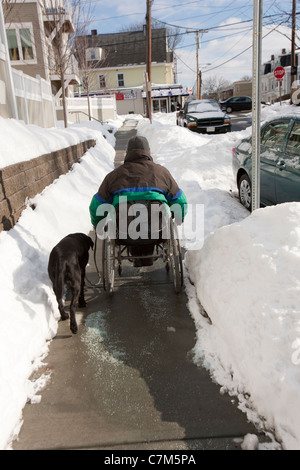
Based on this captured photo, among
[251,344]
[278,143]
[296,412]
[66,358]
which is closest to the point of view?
[296,412]

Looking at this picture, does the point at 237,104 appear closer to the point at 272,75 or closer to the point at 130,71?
the point at 130,71

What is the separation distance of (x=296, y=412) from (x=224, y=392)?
0.65m

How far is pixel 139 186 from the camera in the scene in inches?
151

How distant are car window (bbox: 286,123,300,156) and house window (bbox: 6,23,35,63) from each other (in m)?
21.6

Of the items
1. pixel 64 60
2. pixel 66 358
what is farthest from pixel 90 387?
pixel 64 60

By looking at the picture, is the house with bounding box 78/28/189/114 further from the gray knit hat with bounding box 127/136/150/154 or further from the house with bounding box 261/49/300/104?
the gray knit hat with bounding box 127/136/150/154

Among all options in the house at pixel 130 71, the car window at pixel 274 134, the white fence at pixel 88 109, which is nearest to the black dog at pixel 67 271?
the car window at pixel 274 134

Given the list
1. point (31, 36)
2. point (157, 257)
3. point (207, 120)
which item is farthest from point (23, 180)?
point (31, 36)

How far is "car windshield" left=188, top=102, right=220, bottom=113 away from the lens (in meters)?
19.7

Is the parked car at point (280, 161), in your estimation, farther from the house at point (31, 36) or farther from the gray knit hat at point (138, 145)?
the house at point (31, 36)

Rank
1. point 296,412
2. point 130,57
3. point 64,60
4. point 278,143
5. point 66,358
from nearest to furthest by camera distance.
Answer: point 296,412 < point 66,358 < point 278,143 < point 64,60 < point 130,57

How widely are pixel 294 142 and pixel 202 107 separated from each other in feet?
50.8
